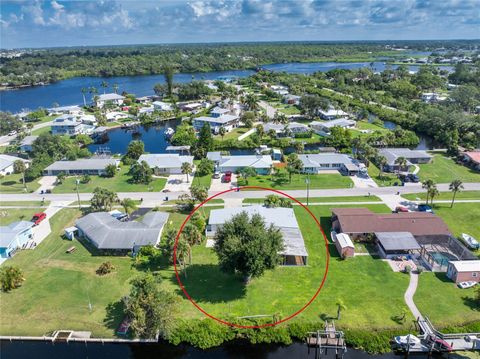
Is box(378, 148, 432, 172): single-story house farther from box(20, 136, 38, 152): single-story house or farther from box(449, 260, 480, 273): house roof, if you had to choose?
box(20, 136, 38, 152): single-story house

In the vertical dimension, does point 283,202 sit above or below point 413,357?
above

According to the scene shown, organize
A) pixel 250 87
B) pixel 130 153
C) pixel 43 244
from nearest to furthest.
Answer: pixel 43 244 → pixel 130 153 → pixel 250 87

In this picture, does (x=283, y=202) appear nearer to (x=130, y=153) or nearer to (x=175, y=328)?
(x=175, y=328)

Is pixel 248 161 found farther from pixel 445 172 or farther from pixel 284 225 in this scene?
pixel 445 172

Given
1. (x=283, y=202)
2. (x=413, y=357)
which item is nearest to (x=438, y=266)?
(x=413, y=357)

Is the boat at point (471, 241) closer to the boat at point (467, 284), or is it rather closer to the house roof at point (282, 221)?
the boat at point (467, 284)

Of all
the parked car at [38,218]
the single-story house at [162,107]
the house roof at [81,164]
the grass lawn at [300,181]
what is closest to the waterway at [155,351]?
the parked car at [38,218]
